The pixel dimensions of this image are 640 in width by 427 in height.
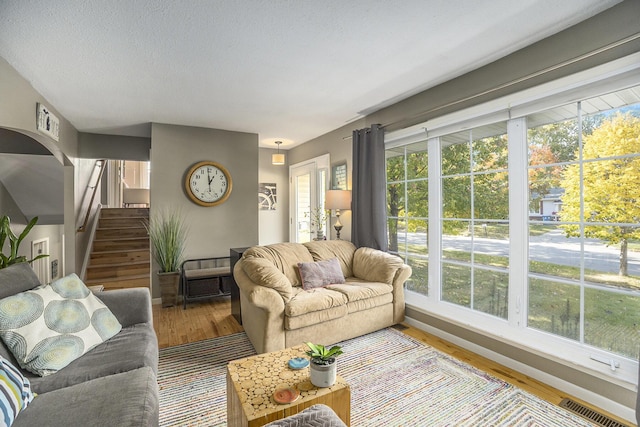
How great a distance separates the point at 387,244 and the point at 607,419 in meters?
2.15

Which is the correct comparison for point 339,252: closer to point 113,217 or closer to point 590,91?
point 590,91

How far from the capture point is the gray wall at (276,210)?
5.78 meters

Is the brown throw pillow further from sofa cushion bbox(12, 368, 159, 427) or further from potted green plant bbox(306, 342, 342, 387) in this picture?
sofa cushion bbox(12, 368, 159, 427)

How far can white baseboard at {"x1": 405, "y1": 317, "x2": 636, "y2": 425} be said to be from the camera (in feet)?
5.78

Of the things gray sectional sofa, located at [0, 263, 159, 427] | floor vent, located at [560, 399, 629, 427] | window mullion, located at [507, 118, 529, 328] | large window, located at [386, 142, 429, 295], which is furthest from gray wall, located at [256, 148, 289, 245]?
floor vent, located at [560, 399, 629, 427]

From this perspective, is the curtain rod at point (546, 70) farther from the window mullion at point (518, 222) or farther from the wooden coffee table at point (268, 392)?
the wooden coffee table at point (268, 392)

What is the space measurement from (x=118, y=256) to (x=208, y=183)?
104 inches

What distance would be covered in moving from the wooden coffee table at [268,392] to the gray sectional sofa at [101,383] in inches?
13.8

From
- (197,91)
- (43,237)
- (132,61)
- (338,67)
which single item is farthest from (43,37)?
(43,237)

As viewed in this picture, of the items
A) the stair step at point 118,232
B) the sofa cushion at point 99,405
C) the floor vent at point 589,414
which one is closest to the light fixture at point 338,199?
the floor vent at point 589,414

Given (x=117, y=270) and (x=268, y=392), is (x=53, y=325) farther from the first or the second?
(x=117, y=270)

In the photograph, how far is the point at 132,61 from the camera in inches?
92.1

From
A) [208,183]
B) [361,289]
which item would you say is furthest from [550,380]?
[208,183]

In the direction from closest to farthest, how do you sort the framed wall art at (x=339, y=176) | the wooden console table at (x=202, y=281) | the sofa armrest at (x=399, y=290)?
the sofa armrest at (x=399, y=290), the wooden console table at (x=202, y=281), the framed wall art at (x=339, y=176)
